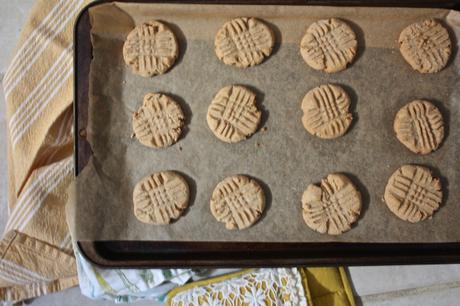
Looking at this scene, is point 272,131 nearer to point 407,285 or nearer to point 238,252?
point 238,252

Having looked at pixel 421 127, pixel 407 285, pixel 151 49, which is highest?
pixel 151 49

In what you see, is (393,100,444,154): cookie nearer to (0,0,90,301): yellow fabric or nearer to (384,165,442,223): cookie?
(384,165,442,223): cookie

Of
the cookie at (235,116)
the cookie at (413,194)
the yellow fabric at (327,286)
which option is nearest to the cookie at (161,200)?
the cookie at (235,116)

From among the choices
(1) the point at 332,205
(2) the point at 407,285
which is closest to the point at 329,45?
(1) the point at 332,205

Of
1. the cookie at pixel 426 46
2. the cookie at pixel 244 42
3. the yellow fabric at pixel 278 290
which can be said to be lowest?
the yellow fabric at pixel 278 290

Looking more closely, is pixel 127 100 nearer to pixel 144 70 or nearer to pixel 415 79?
pixel 144 70

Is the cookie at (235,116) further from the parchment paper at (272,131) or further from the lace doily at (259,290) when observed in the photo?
the lace doily at (259,290)
